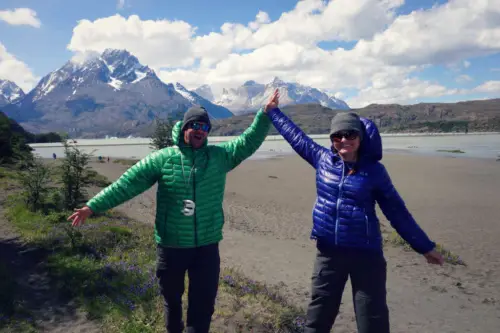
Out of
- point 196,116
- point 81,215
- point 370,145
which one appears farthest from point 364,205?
point 81,215

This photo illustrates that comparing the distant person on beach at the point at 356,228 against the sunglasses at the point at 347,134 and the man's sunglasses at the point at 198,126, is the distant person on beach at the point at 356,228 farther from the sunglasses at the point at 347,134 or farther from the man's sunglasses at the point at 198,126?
the man's sunglasses at the point at 198,126

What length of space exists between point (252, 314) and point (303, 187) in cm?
1982

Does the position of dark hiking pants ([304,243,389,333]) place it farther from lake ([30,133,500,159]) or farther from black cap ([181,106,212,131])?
lake ([30,133,500,159])

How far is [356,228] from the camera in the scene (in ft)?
11.4

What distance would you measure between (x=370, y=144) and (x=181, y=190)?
204 cm

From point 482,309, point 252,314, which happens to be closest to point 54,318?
point 252,314

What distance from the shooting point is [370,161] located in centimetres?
355

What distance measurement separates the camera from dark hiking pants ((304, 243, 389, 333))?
340 cm

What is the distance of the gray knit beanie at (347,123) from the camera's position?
3.48 metres

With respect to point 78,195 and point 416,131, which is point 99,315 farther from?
point 416,131

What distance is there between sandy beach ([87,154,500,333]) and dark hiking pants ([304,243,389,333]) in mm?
2499

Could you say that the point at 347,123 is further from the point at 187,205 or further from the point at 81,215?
the point at 81,215

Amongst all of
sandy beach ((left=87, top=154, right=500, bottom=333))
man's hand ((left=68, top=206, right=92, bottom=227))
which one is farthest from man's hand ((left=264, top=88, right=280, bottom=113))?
sandy beach ((left=87, top=154, right=500, bottom=333))

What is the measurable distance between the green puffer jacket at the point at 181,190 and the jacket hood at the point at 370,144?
5.05 ft
